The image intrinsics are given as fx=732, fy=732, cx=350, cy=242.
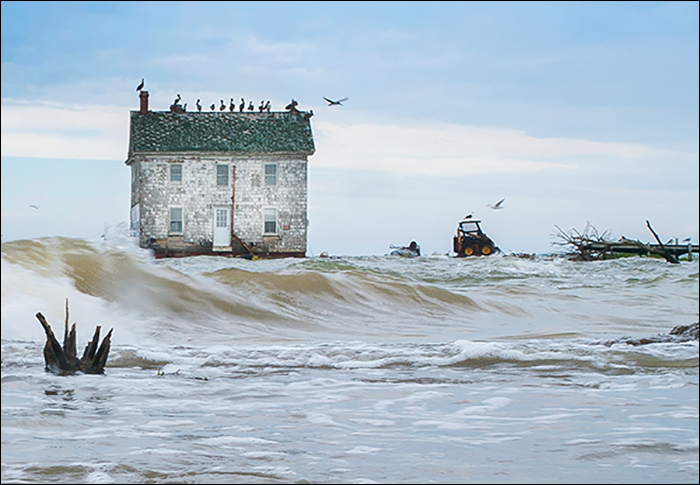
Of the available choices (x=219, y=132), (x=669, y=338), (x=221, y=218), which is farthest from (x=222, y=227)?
(x=669, y=338)

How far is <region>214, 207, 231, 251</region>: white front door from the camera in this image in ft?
113

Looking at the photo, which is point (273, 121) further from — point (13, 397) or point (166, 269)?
point (13, 397)

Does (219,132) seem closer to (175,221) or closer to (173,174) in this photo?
(173,174)

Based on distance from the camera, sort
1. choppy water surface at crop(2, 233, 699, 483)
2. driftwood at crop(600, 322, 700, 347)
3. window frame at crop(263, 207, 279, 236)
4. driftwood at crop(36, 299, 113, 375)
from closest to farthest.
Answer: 1. choppy water surface at crop(2, 233, 699, 483)
2. driftwood at crop(36, 299, 113, 375)
3. driftwood at crop(600, 322, 700, 347)
4. window frame at crop(263, 207, 279, 236)

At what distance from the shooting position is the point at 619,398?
5.11 metres

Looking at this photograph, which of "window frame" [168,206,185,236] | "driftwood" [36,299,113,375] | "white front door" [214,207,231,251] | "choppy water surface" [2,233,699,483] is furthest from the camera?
"window frame" [168,206,185,236]

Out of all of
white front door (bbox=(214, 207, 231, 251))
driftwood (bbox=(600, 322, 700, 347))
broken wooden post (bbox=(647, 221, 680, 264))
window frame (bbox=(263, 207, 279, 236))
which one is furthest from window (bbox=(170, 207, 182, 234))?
driftwood (bbox=(600, 322, 700, 347))

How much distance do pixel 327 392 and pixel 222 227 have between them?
98.6 ft

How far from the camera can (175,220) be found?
34875mm

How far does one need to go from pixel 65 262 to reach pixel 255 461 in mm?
9830

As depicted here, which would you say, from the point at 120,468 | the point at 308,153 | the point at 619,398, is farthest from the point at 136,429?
the point at 308,153

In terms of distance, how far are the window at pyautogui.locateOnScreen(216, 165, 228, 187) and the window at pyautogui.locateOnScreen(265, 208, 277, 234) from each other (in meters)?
2.53

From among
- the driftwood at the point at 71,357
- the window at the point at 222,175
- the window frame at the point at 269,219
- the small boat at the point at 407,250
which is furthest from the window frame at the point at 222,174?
the driftwood at the point at 71,357

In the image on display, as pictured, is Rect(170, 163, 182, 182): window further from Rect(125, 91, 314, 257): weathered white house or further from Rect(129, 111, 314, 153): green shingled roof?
Rect(129, 111, 314, 153): green shingled roof
